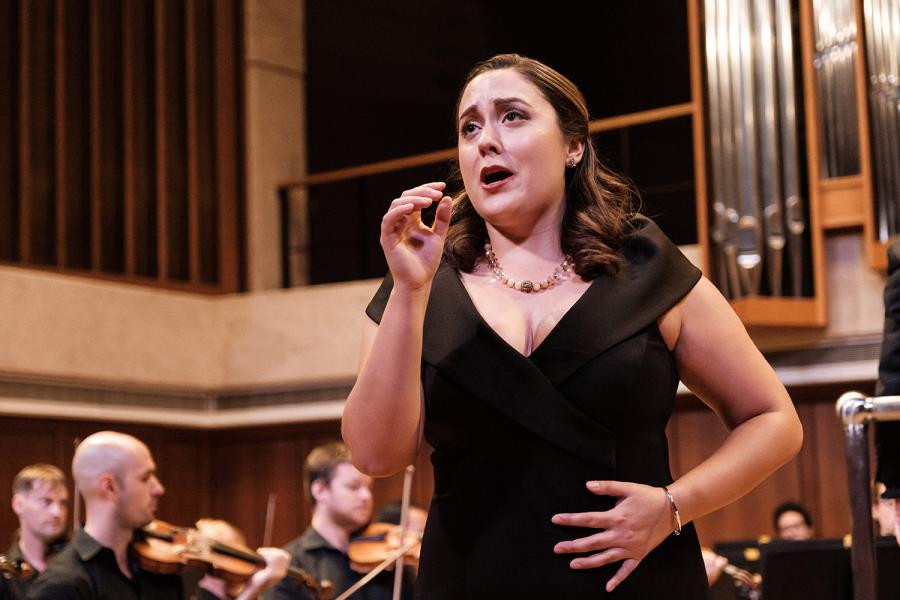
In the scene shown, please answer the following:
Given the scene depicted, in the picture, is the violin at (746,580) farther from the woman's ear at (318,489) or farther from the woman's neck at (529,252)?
the woman's neck at (529,252)

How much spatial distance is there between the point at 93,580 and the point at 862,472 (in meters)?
3.42

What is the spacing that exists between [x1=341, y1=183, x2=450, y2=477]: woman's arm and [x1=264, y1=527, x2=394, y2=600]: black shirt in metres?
4.40

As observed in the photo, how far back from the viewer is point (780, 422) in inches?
75.3

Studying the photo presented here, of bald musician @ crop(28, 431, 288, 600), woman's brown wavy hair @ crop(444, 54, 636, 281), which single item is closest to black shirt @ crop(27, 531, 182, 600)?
bald musician @ crop(28, 431, 288, 600)

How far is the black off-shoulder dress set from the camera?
5.83 ft

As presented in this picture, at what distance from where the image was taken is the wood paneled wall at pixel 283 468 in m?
8.57

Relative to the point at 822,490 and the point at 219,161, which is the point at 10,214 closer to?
the point at 219,161

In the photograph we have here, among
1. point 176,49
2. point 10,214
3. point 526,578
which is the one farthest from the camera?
point 176,49

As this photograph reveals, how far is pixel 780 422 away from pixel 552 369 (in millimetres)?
344

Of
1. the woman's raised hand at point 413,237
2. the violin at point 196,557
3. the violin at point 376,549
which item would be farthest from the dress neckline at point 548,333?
the violin at point 376,549

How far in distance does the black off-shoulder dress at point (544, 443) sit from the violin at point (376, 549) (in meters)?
4.34

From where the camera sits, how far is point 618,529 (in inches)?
68.9

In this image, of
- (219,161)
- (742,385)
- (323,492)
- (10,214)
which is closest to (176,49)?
(219,161)

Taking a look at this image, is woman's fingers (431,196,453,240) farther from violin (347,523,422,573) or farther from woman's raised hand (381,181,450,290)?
violin (347,523,422,573)
